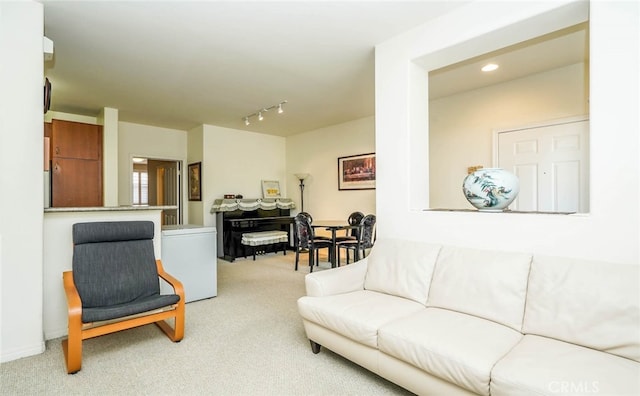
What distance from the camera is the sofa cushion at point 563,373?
1.25 metres

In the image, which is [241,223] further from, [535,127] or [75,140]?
[535,127]

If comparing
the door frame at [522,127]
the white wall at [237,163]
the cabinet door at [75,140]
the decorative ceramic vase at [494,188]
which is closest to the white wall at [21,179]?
the cabinet door at [75,140]

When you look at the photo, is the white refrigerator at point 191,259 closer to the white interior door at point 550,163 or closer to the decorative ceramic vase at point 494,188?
the decorative ceramic vase at point 494,188

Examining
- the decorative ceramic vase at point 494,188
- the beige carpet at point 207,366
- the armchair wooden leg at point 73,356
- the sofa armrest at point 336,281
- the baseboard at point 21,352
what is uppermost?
the decorative ceramic vase at point 494,188

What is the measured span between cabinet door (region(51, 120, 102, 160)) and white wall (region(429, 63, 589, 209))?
5.03 m

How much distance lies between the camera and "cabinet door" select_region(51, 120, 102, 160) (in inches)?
179

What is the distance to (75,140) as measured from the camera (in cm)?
475

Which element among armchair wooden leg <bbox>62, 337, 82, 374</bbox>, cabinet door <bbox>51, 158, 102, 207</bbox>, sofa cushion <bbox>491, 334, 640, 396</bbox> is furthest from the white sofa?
cabinet door <bbox>51, 158, 102, 207</bbox>

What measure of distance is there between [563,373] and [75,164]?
5.79 meters

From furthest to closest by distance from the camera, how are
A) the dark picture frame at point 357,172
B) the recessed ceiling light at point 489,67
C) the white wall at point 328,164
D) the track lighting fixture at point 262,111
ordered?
1. the white wall at point 328,164
2. the dark picture frame at point 357,172
3. the track lighting fixture at point 262,111
4. the recessed ceiling light at point 489,67

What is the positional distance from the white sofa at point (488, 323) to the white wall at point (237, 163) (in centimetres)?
457

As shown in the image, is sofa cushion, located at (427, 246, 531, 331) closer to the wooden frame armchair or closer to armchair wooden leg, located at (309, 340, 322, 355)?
armchair wooden leg, located at (309, 340, 322, 355)

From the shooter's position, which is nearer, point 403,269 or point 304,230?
point 403,269

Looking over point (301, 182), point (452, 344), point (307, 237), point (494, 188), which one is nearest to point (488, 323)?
point (452, 344)
